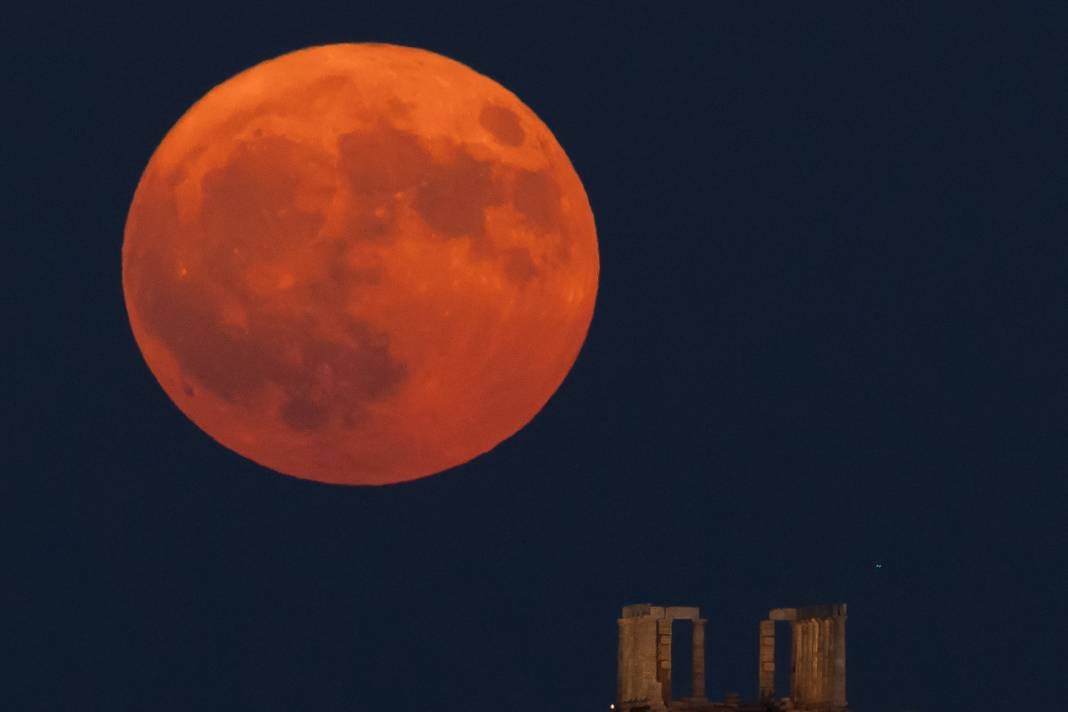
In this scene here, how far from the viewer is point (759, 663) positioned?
33062 mm

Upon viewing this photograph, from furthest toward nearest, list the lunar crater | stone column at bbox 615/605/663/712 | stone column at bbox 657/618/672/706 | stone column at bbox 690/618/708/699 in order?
stone column at bbox 690/618/708/699 < stone column at bbox 657/618/672/706 < stone column at bbox 615/605/663/712 < the lunar crater

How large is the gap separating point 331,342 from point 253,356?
102 cm

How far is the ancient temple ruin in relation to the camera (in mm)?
31922

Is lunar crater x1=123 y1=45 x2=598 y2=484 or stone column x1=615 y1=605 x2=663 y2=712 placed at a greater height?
lunar crater x1=123 y1=45 x2=598 y2=484

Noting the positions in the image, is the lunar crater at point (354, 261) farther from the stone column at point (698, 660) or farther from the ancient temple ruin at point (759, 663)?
the stone column at point (698, 660)

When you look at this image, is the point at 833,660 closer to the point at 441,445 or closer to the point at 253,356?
the point at 441,445

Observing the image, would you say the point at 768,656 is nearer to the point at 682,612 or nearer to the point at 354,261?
the point at 682,612

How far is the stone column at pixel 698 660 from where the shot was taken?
3278 centimetres

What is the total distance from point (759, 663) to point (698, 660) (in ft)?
3.09

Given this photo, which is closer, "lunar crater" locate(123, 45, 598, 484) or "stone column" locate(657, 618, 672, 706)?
"lunar crater" locate(123, 45, 598, 484)

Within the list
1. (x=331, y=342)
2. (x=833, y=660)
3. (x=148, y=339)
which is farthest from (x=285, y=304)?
(x=833, y=660)

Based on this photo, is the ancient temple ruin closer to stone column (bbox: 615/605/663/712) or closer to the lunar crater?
stone column (bbox: 615/605/663/712)

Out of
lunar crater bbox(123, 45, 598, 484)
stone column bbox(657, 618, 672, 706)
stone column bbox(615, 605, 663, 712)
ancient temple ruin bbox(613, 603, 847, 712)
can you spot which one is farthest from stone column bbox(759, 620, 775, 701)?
lunar crater bbox(123, 45, 598, 484)

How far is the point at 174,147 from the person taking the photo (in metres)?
28.0
